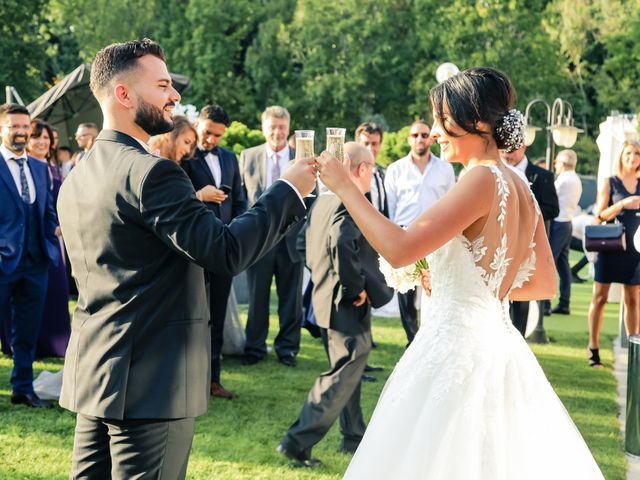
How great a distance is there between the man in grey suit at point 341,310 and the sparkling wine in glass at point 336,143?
1.91 meters

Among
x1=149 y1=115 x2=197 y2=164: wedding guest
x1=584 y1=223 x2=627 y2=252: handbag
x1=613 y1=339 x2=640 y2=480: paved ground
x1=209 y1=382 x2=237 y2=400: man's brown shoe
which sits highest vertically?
x1=149 y1=115 x2=197 y2=164: wedding guest

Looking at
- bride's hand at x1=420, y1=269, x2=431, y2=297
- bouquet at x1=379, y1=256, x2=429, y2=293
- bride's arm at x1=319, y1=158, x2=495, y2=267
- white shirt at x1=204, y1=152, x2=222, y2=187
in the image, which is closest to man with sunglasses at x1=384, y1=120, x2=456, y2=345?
white shirt at x1=204, y1=152, x2=222, y2=187

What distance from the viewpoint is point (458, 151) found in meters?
3.23

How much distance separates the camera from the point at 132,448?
113 inches

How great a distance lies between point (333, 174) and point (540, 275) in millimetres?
1131

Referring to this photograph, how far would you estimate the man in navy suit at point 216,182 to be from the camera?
23.5ft

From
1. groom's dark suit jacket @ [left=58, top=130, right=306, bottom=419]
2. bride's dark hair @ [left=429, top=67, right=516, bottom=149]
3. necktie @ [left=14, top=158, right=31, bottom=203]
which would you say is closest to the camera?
groom's dark suit jacket @ [left=58, top=130, right=306, bottom=419]

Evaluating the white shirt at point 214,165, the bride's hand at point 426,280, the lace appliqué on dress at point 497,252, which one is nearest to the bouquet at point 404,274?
the bride's hand at point 426,280

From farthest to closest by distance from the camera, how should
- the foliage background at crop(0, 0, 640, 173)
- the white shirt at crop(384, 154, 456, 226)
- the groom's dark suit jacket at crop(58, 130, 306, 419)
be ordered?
the foliage background at crop(0, 0, 640, 173)
the white shirt at crop(384, 154, 456, 226)
the groom's dark suit jacket at crop(58, 130, 306, 419)

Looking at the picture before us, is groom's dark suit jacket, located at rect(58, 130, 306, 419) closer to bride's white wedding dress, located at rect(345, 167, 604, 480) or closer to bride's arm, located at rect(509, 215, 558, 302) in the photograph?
bride's white wedding dress, located at rect(345, 167, 604, 480)

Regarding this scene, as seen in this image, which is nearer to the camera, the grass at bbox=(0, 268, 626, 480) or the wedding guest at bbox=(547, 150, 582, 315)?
the grass at bbox=(0, 268, 626, 480)

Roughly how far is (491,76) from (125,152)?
1.37m

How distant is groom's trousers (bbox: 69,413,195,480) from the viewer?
9.37ft

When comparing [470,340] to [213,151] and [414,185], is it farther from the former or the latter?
[414,185]
